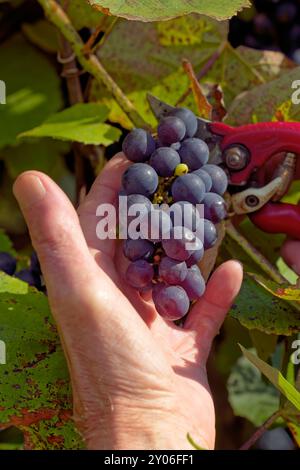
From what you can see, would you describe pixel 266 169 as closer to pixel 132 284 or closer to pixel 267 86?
pixel 267 86

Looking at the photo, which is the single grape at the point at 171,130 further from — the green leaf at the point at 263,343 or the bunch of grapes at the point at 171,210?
the green leaf at the point at 263,343

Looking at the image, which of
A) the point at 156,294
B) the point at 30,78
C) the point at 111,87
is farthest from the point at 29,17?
the point at 156,294

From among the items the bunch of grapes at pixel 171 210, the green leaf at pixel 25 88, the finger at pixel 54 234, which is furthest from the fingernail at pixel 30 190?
the green leaf at pixel 25 88

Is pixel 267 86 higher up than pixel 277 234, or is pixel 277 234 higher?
pixel 267 86

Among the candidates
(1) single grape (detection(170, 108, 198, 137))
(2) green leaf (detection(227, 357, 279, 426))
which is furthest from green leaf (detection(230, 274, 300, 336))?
(2) green leaf (detection(227, 357, 279, 426))

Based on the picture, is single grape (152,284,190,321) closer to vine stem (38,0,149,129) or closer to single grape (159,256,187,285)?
single grape (159,256,187,285)

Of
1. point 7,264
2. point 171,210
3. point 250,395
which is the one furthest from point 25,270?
point 250,395
